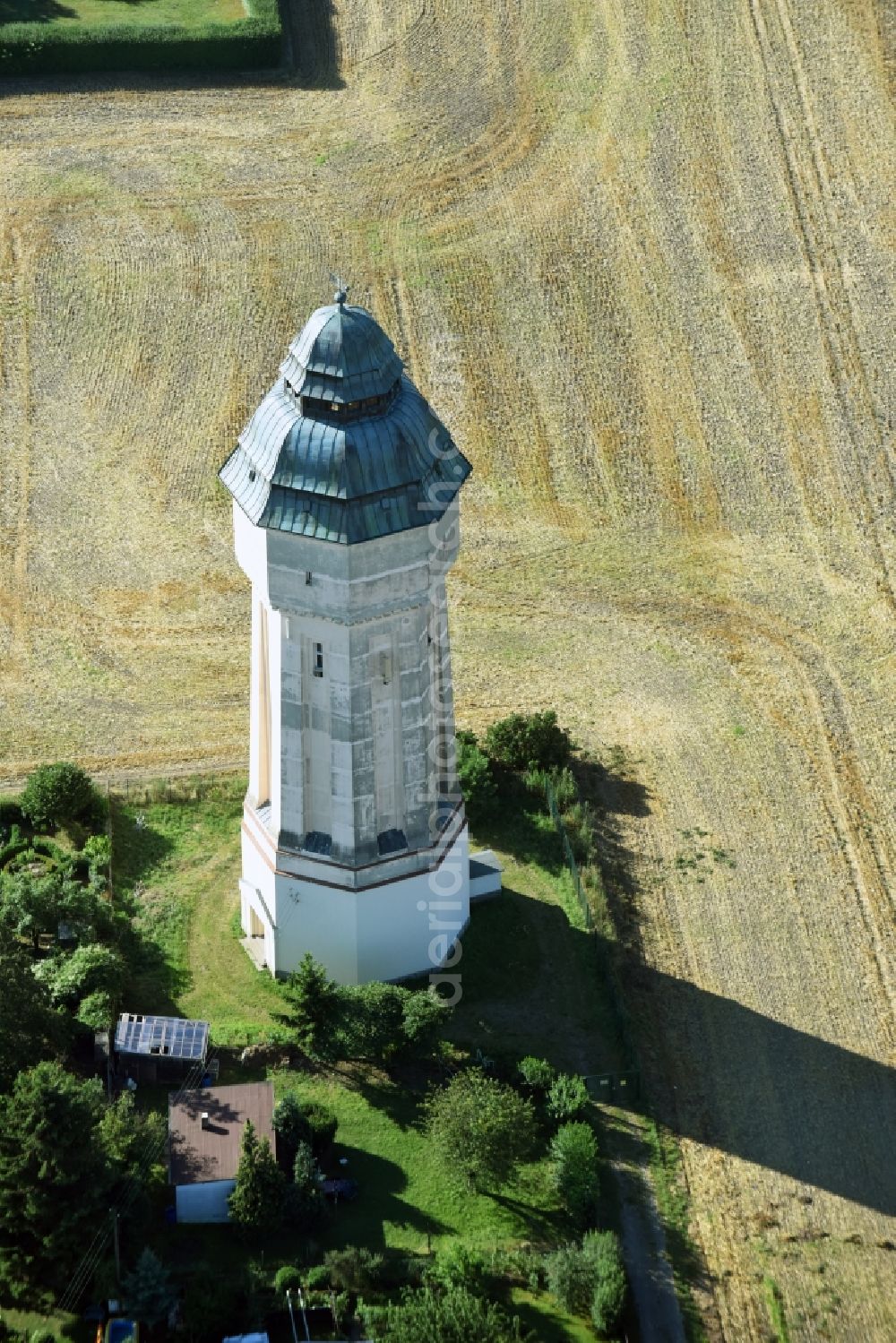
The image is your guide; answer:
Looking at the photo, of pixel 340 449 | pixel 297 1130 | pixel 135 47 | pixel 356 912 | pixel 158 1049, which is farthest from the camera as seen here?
pixel 135 47

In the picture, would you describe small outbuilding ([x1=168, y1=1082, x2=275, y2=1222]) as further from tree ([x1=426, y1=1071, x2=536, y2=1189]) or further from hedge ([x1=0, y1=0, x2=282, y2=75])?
hedge ([x1=0, y1=0, x2=282, y2=75])

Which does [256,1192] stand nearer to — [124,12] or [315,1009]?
[315,1009]

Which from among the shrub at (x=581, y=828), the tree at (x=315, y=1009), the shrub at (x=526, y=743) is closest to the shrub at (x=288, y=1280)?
the tree at (x=315, y=1009)

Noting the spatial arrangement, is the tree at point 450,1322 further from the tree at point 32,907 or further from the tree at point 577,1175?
the tree at point 32,907

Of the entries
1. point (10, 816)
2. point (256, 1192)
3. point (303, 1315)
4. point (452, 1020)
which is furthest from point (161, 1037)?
point (10, 816)

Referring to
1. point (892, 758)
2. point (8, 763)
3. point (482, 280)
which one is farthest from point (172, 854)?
point (482, 280)

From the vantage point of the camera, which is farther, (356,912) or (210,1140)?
(356,912)
